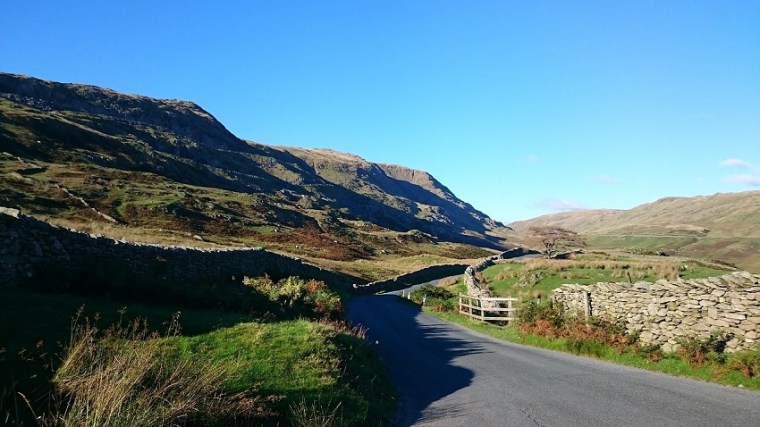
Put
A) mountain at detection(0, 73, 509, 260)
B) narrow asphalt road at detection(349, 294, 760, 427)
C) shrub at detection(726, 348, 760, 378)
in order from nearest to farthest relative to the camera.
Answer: narrow asphalt road at detection(349, 294, 760, 427)
shrub at detection(726, 348, 760, 378)
mountain at detection(0, 73, 509, 260)

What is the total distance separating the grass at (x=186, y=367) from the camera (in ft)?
18.4

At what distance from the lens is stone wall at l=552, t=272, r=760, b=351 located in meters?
12.2

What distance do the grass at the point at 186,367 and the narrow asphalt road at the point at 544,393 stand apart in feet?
3.84

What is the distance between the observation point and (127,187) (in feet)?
222

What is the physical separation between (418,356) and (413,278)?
43.3 metres

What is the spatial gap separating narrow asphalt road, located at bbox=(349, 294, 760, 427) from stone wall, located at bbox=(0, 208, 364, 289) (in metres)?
8.37

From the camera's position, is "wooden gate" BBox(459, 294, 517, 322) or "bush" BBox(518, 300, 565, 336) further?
"wooden gate" BBox(459, 294, 517, 322)

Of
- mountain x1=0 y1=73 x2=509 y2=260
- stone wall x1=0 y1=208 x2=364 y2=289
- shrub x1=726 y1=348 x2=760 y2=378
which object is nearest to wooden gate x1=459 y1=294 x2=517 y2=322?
shrub x1=726 y1=348 x2=760 y2=378

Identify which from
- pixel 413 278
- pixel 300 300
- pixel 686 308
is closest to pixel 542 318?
pixel 686 308

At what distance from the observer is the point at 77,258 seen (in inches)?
532

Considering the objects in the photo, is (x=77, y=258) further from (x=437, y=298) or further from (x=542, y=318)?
(x=437, y=298)

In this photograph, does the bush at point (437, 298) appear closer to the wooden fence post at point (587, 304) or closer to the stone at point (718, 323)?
the wooden fence post at point (587, 304)

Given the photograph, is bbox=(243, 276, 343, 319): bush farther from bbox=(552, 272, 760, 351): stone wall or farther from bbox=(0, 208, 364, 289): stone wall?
bbox=(552, 272, 760, 351): stone wall

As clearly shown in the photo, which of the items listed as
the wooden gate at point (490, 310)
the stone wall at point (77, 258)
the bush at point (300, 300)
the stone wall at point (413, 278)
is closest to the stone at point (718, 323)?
the wooden gate at point (490, 310)
